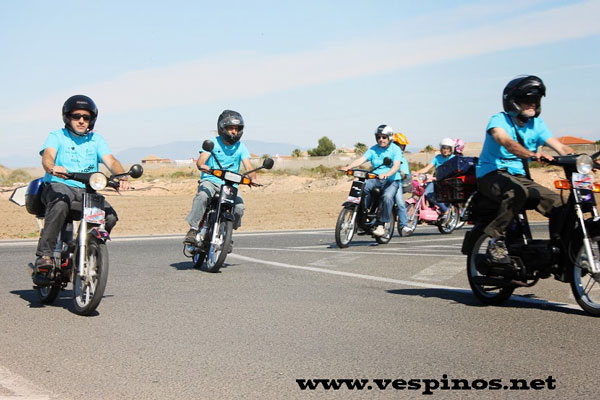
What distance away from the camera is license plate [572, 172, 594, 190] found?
23.6 feet

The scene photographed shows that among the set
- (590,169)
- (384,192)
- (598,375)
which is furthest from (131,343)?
(384,192)

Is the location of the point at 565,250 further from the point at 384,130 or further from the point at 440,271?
the point at 384,130

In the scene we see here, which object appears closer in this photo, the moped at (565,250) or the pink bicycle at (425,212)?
the moped at (565,250)

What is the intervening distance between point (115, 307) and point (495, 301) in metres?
3.65

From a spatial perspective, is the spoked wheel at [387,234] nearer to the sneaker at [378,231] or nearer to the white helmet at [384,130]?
the sneaker at [378,231]

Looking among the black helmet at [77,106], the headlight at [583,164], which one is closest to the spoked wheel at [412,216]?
the black helmet at [77,106]

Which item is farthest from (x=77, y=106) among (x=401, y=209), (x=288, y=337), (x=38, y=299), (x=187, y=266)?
(x=401, y=209)

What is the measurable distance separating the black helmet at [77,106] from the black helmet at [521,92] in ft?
12.9

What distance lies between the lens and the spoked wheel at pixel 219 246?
1091 cm

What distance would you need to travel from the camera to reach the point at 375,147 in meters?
15.5

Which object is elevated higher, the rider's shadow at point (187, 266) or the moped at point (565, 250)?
the moped at point (565, 250)

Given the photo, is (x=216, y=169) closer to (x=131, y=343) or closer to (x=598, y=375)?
(x=131, y=343)

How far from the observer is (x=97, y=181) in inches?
300

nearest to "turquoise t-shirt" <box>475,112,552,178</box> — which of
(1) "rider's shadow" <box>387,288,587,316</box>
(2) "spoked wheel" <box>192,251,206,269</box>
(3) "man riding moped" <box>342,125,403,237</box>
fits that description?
(1) "rider's shadow" <box>387,288,587,316</box>
